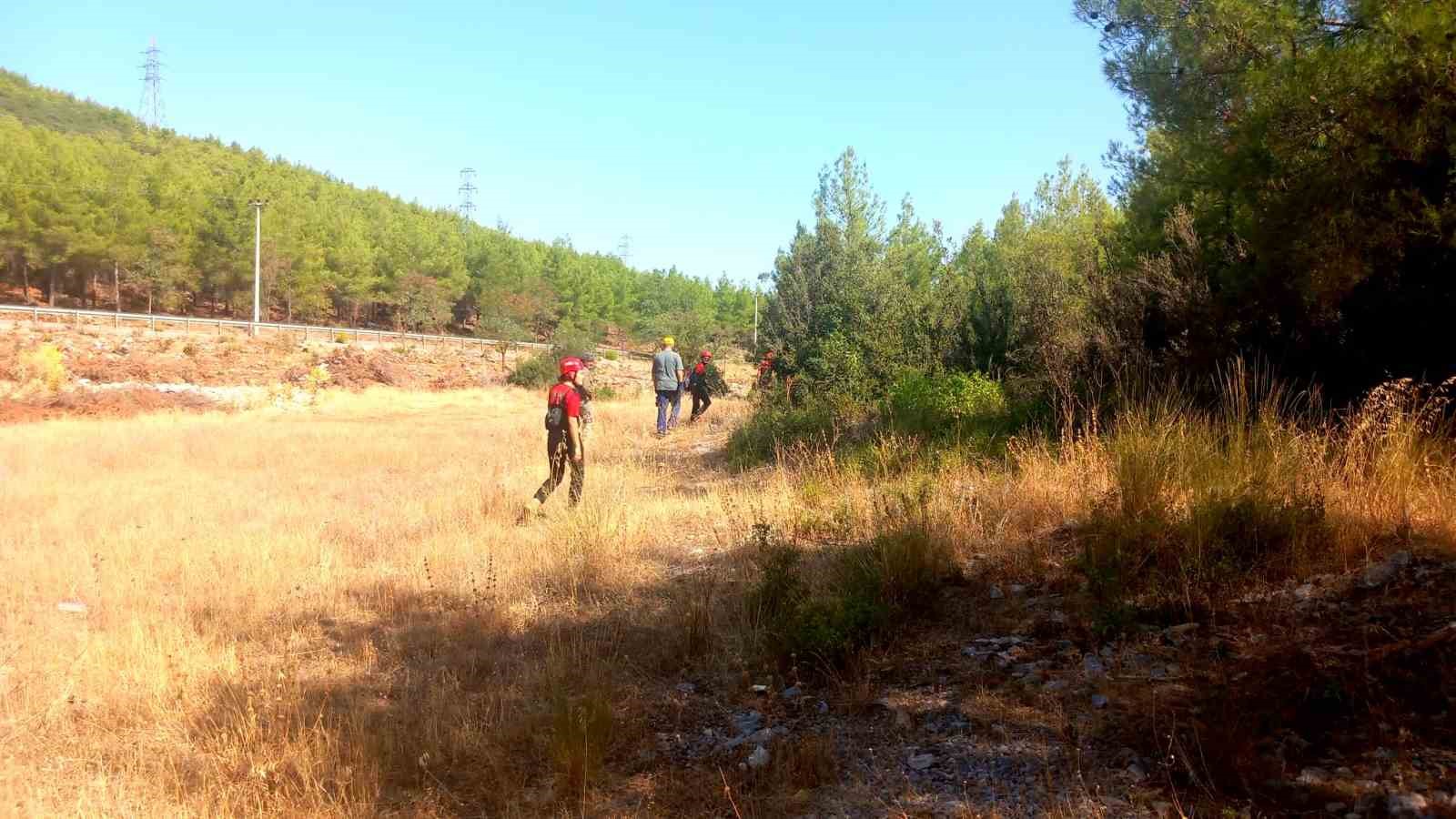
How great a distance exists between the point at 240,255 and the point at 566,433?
57.6 m

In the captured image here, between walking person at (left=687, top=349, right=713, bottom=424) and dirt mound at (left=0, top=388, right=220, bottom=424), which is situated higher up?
walking person at (left=687, top=349, right=713, bottom=424)

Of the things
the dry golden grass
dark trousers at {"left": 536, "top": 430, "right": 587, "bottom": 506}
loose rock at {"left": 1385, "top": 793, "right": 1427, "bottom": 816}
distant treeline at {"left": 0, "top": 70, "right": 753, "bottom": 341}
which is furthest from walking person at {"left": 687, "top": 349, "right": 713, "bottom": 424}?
distant treeline at {"left": 0, "top": 70, "right": 753, "bottom": 341}

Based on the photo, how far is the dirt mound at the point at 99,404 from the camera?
25.2 meters

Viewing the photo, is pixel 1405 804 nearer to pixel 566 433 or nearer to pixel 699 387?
pixel 566 433

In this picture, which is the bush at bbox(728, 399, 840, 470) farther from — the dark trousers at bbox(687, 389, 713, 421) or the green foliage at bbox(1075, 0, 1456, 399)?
the dark trousers at bbox(687, 389, 713, 421)

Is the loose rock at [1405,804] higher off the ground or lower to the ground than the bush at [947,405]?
lower

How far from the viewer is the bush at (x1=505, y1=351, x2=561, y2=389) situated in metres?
40.5

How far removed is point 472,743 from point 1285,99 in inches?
266

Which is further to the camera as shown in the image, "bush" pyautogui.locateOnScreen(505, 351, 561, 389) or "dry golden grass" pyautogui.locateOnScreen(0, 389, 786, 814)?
"bush" pyautogui.locateOnScreen(505, 351, 561, 389)

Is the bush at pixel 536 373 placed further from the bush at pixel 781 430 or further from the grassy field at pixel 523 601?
the grassy field at pixel 523 601

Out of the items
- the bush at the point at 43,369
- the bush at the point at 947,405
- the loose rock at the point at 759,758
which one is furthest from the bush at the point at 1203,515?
the bush at the point at 43,369

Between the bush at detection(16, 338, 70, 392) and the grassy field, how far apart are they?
83.0ft

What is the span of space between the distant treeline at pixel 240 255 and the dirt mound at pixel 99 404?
21717mm

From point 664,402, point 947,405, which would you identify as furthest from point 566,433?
point 664,402
